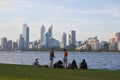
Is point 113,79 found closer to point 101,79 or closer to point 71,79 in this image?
point 101,79

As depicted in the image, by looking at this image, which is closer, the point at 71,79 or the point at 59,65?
the point at 71,79

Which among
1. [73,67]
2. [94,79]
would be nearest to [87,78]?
[94,79]

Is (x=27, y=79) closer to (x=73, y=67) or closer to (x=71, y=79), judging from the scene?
(x=71, y=79)

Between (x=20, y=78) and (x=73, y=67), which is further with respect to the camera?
(x=73, y=67)

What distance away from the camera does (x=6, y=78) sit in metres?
23.2

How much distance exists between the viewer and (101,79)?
77.6ft

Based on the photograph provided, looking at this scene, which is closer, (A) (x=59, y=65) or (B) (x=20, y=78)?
(B) (x=20, y=78)

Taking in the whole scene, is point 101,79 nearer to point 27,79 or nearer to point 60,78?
point 60,78

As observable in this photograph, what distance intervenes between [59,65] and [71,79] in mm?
14034

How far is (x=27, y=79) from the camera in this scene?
2283 centimetres

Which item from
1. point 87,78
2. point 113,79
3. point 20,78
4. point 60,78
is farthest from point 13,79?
point 113,79

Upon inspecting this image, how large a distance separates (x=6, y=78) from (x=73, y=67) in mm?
14188

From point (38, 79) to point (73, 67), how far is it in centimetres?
1397

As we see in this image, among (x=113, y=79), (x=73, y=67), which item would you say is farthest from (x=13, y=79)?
(x=73, y=67)
